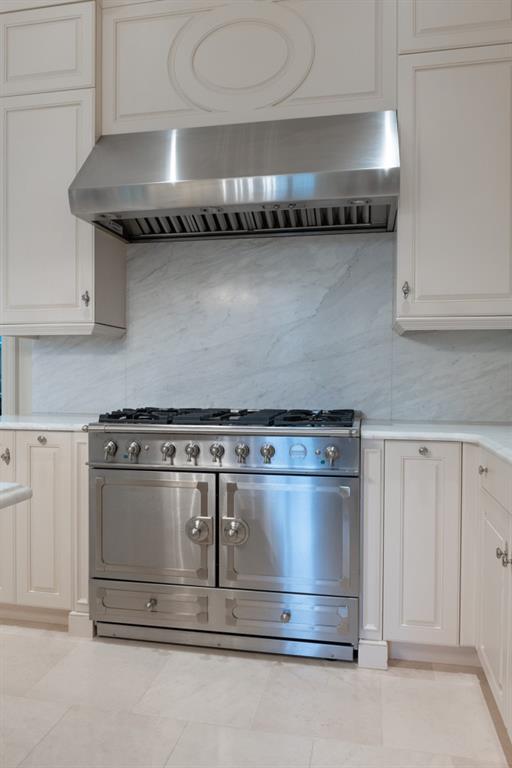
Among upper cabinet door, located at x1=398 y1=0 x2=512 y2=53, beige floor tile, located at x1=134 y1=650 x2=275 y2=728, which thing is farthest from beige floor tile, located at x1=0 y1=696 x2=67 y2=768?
upper cabinet door, located at x1=398 y1=0 x2=512 y2=53

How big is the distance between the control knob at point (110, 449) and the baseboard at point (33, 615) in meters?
0.76

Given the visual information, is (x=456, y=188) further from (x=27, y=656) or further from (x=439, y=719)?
(x=27, y=656)

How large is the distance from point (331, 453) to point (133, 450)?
0.80m

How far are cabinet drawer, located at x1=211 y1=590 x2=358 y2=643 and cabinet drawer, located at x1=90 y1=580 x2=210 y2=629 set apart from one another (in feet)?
0.29

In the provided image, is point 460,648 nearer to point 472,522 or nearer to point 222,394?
point 472,522

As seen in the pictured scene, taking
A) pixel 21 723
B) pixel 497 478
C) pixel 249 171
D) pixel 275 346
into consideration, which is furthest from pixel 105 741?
pixel 249 171

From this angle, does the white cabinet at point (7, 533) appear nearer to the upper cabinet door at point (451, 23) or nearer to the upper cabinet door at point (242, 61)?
the upper cabinet door at point (242, 61)

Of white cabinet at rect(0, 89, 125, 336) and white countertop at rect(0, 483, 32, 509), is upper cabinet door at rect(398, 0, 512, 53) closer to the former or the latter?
white cabinet at rect(0, 89, 125, 336)

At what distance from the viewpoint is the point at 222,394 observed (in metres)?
2.71

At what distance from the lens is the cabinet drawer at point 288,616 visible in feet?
6.73

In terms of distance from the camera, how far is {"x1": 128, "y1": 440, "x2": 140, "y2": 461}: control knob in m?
2.18

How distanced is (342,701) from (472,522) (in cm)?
78

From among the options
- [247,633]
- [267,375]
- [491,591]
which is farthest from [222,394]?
[491,591]

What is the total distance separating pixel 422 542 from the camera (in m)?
2.03
